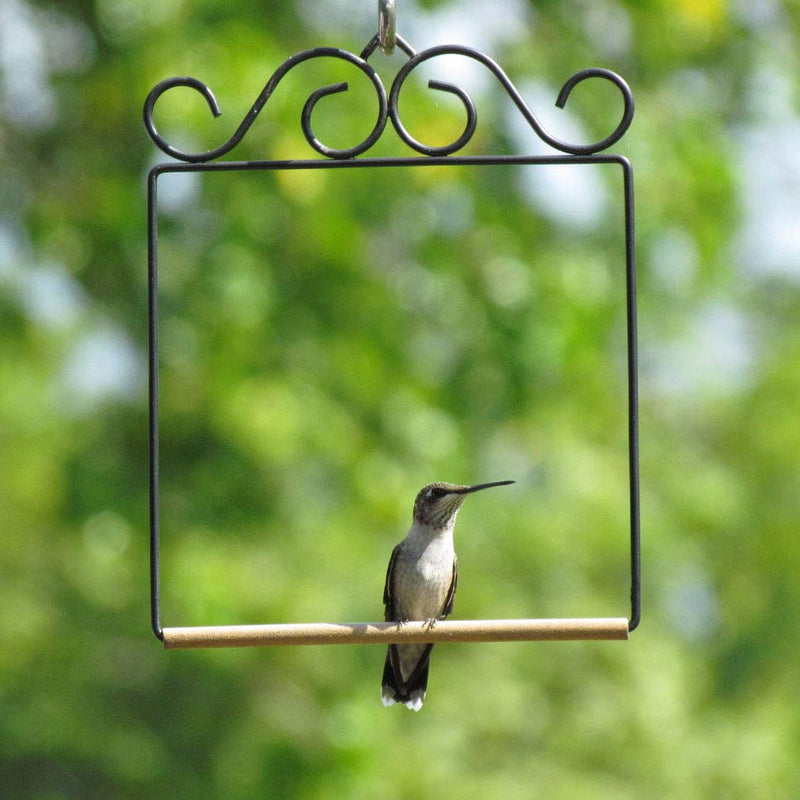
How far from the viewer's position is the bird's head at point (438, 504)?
4.71 meters

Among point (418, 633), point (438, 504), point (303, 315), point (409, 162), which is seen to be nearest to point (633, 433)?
point (418, 633)

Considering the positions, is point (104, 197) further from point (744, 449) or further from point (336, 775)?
point (744, 449)

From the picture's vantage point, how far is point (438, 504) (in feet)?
15.7

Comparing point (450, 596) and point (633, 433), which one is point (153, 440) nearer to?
point (633, 433)

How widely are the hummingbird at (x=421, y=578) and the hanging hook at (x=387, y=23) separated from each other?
1796 mm

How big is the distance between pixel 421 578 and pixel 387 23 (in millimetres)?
2161

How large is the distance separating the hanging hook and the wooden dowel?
4.93 feet

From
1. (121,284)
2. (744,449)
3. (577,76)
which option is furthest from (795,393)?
(577,76)

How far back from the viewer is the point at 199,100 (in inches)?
263

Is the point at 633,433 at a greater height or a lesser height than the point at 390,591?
greater

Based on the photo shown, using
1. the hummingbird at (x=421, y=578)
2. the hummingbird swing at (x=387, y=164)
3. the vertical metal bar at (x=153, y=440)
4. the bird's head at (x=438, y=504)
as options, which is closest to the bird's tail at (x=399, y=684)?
the hummingbird at (x=421, y=578)

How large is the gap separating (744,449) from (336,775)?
43.6 ft

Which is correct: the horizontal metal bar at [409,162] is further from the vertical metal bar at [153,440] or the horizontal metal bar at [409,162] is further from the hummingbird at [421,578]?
the hummingbird at [421,578]

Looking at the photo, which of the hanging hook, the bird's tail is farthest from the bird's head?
the hanging hook
